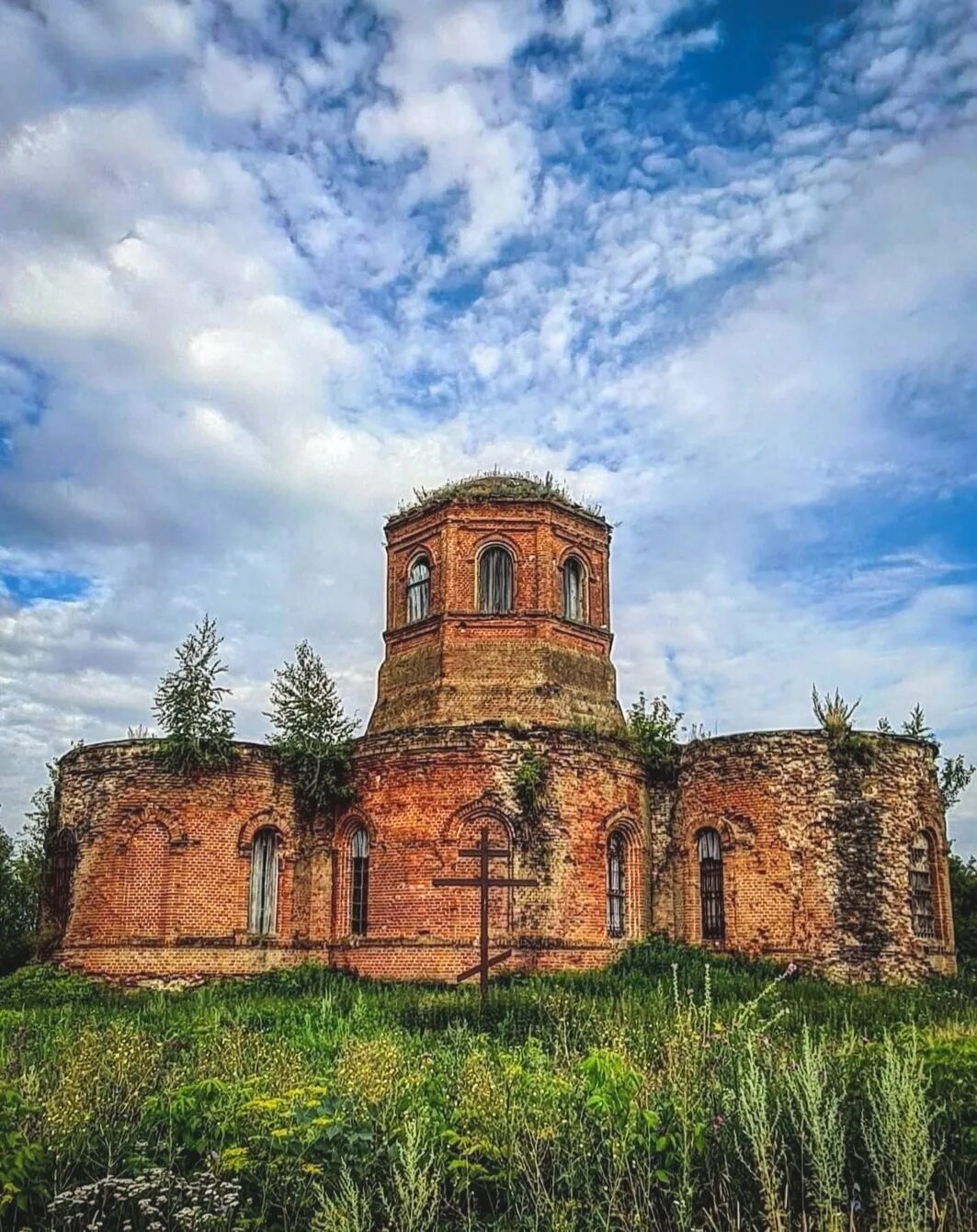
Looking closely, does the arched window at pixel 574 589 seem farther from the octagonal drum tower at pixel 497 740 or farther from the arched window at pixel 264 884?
the arched window at pixel 264 884

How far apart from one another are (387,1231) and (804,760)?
18.6 m

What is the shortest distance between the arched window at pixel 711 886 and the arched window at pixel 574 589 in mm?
5794

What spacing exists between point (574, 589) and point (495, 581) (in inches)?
75.5

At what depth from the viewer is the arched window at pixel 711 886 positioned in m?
24.0

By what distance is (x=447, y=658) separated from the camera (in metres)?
26.0

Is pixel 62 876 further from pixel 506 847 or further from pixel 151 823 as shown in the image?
pixel 506 847

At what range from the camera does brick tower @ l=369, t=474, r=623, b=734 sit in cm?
2569

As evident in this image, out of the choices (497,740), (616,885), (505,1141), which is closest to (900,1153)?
(505,1141)

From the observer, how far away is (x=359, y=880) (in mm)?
24391

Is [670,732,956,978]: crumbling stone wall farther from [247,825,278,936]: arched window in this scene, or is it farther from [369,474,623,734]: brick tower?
[247,825,278,936]: arched window

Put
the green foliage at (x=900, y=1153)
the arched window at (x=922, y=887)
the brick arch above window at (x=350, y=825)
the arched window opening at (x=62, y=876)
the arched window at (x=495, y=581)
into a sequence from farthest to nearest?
the arched window at (x=495, y=581) → the brick arch above window at (x=350, y=825) → the arched window opening at (x=62, y=876) → the arched window at (x=922, y=887) → the green foliage at (x=900, y=1153)

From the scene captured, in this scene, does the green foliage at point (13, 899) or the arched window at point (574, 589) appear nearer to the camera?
the arched window at point (574, 589)

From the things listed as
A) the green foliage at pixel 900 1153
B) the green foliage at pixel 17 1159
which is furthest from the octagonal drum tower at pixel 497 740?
the green foliage at pixel 17 1159

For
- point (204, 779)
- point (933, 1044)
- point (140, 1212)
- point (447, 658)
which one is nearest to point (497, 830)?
point (447, 658)
